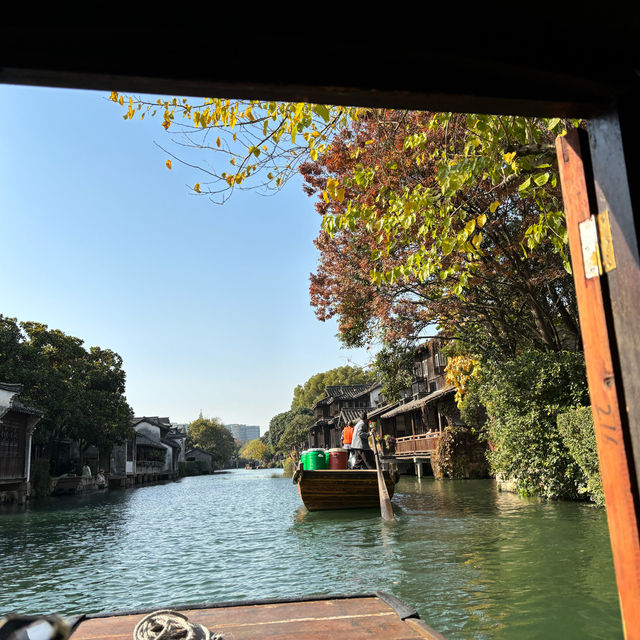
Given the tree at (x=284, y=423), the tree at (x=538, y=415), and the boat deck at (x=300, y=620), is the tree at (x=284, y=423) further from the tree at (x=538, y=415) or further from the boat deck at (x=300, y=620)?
the boat deck at (x=300, y=620)

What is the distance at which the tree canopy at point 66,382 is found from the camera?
3016cm

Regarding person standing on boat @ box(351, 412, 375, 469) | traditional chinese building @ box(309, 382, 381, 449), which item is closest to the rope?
person standing on boat @ box(351, 412, 375, 469)

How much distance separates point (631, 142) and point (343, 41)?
2.85 feet

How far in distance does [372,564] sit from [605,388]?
24.0 ft

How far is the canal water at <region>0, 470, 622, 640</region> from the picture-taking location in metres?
5.83

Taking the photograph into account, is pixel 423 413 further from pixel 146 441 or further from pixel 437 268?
pixel 146 441

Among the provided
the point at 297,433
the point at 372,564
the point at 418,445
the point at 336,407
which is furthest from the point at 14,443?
the point at 297,433

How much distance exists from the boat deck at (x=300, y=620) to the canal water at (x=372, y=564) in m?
1.51

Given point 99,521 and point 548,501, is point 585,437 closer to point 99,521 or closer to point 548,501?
point 548,501

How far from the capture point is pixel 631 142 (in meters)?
1.64

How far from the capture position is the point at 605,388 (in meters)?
1.73

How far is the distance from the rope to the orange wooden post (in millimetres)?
2601

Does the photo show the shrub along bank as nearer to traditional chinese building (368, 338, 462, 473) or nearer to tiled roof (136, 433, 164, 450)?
traditional chinese building (368, 338, 462, 473)

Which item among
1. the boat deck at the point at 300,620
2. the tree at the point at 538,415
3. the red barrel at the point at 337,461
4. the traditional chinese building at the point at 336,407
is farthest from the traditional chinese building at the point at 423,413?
the boat deck at the point at 300,620
